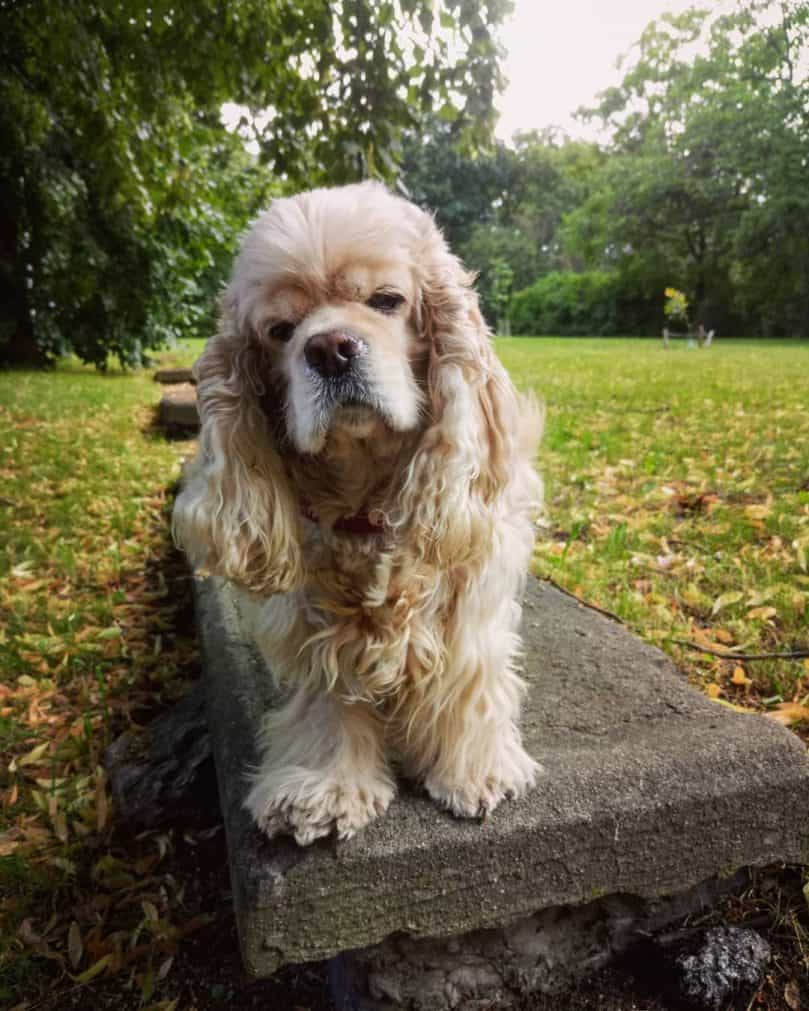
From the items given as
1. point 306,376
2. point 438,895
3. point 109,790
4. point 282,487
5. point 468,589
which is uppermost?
point 306,376

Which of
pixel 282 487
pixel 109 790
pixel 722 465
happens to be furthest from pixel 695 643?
Result: pixel 722 465

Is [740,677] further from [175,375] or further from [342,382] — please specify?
[175,375]

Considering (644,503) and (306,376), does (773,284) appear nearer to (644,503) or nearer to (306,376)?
(644,503)

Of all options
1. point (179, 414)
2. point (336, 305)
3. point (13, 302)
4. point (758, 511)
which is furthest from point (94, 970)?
point (13, 302)

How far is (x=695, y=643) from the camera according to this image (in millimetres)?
2654

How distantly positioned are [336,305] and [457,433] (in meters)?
0.38

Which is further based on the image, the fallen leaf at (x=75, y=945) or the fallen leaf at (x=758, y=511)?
the fallen leaf at (x=758, y=511)

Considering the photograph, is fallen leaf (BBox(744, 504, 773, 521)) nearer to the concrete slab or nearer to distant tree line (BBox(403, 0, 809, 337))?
the concrete slab

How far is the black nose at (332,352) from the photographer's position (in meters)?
1.45

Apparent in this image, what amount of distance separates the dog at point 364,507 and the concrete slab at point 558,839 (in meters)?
0.07

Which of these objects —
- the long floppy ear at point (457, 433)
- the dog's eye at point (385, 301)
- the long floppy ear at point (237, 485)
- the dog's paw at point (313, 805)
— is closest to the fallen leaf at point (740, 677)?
the long floppy ear at point (457, 433)

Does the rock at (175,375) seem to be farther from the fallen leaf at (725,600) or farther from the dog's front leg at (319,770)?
the dog's front leg at (319,770)

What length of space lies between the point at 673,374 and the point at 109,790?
9.68 m

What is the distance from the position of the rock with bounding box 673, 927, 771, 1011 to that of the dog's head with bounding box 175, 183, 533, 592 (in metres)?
1.04
